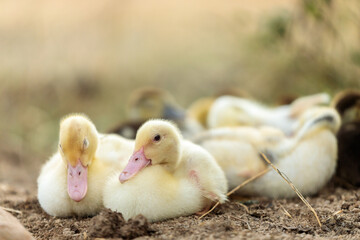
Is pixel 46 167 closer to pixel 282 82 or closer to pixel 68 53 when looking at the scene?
pixel 282 82

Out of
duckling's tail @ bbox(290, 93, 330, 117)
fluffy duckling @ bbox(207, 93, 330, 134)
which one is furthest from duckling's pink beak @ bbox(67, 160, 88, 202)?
duckling's tail @ bbox(290, 93, 330, 117)

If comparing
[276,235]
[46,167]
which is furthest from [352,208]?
[46,167]

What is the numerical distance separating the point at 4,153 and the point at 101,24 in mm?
4365

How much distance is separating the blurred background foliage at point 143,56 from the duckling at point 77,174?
287 cm

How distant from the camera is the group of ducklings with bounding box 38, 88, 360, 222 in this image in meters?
3.30

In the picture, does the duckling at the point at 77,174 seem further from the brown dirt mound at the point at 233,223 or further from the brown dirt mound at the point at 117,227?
the brown dirt mound at the point at 117,227

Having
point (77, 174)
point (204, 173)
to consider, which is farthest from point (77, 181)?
point (204, 173)

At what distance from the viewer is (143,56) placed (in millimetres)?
10969

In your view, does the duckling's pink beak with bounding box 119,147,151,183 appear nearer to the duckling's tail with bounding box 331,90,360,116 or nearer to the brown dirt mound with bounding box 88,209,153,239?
the brown dirt mound with bounding box 88,209,153,239

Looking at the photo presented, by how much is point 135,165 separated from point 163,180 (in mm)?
228

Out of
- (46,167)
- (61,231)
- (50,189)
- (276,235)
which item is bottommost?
(276,235)

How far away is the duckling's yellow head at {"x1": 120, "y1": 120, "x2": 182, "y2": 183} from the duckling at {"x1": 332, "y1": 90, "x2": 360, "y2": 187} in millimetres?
1819

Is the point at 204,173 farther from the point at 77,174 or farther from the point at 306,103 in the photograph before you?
the point at 306,103

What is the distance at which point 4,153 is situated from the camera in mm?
6852
